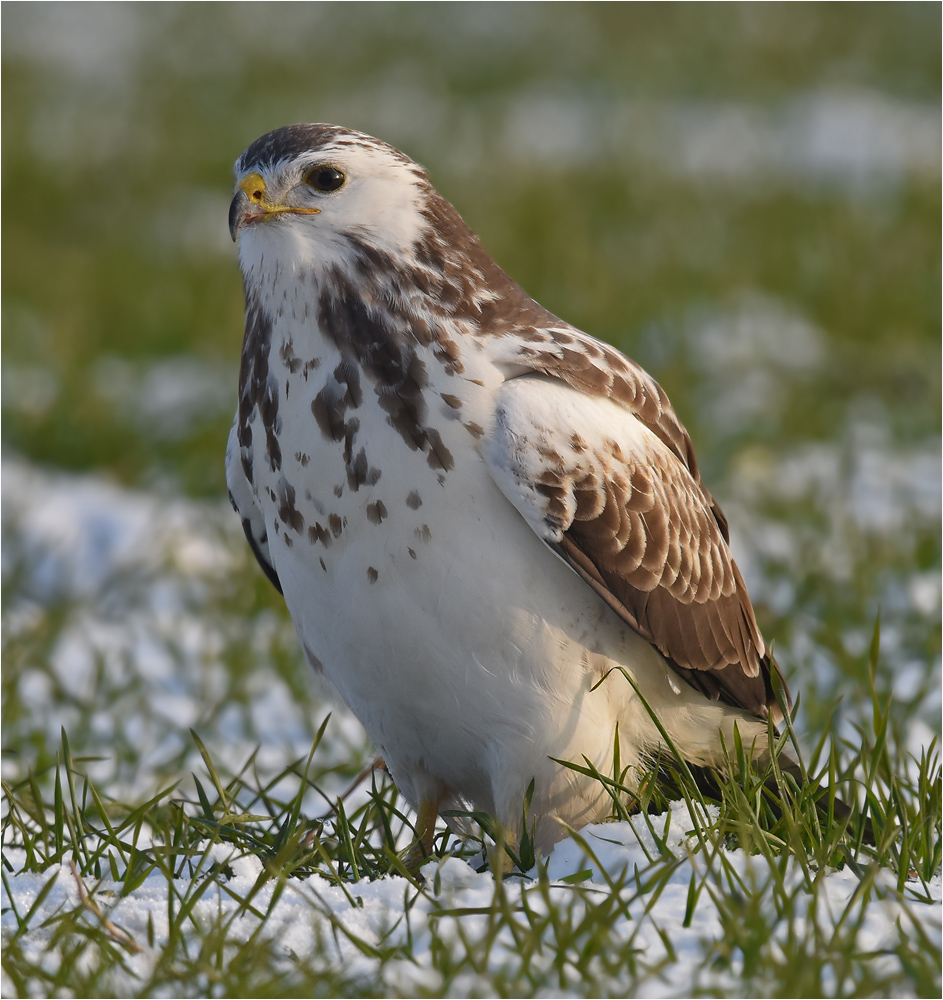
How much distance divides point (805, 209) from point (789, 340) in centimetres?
241

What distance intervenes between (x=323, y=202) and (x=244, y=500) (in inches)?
35.1

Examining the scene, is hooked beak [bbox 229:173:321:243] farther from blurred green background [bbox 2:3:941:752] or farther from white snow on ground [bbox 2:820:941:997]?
blurred green background [bbox 2:3:941:752]

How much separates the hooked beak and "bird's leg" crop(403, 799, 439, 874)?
5.16 ft

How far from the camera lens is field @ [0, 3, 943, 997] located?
268cm

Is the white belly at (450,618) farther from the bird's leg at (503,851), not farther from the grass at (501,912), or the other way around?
the grass at (501,912)

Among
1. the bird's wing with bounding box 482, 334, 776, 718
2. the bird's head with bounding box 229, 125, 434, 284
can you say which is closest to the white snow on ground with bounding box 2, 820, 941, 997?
the bird's wing with bounding box 482, 334, 776, 718

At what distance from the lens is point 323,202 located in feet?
10.9

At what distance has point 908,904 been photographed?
2713 mm

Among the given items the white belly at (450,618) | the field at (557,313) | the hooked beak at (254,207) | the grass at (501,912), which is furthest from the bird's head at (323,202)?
the grass at (501,912)

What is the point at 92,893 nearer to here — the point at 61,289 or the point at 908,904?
the point at 908,904

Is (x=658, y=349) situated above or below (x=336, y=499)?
above

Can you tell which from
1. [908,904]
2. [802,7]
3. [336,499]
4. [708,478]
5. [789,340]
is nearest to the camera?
[908,904]

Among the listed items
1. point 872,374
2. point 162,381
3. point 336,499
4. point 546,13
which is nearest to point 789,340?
point 872,374

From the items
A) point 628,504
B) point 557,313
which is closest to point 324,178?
point 628,504
